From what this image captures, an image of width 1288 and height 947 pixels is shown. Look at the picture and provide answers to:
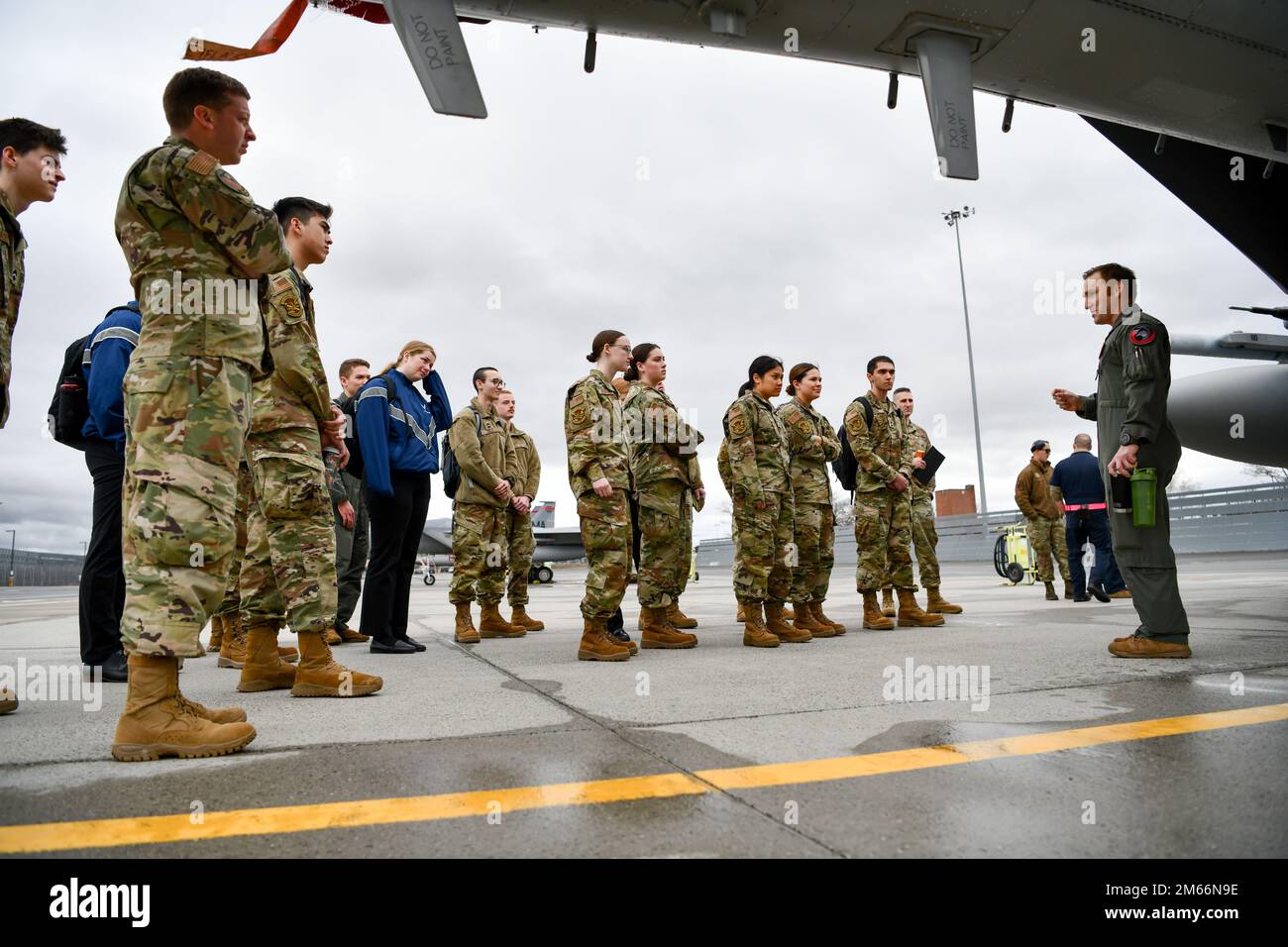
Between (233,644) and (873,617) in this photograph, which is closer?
(233,644)

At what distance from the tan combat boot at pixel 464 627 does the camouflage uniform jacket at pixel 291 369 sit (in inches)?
96.5

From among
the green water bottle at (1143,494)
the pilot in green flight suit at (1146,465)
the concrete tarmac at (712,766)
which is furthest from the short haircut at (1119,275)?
the concrete tarmac at (712,766)

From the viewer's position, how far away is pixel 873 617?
19.1 ft

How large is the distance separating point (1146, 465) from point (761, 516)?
2.12m

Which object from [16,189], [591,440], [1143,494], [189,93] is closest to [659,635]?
[591,440]

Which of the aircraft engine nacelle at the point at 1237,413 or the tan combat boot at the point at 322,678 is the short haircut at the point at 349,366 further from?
the aircraft engine nacelle at the point at 1237,413

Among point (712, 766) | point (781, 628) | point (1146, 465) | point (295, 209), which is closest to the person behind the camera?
point (712, 766)

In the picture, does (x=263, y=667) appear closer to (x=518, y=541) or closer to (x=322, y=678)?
(x=322, y=678)

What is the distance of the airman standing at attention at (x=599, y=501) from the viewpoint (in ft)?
13.5

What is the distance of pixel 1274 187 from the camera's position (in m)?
5.10

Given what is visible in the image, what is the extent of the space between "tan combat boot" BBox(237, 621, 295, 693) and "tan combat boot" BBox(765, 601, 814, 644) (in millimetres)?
2894
